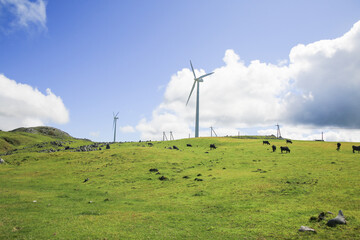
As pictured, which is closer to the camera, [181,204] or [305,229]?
[305,229]

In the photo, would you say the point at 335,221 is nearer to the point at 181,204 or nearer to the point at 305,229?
the point at 305,229

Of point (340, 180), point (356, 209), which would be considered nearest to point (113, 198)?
point (356, 209)

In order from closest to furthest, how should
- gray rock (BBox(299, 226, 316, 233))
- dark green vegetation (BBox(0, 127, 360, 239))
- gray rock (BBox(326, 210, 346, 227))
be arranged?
1. gray rock (BBox(299, 226, 316, 233))
2. gray rock (BBox(326, 210, 346, 227))
3. dark green vegetation (BBox(0, 127, 360, 239))

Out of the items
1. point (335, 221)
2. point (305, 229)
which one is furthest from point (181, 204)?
point (335, 221)

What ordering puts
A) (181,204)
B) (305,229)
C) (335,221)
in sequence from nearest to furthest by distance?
1. (305,229)
2. (335,221)
3. (181,204)

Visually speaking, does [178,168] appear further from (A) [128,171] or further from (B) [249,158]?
(B) [249,158]

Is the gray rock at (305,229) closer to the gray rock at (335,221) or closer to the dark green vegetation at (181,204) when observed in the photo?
the dark green vegetation at (181,204)

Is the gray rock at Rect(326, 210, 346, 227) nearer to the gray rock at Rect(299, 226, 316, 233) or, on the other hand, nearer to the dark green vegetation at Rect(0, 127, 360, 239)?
the dark green vegetation at Rect(0, 127, 360, 239)

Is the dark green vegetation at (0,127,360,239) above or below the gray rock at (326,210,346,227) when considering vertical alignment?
below

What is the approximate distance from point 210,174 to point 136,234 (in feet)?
71.1

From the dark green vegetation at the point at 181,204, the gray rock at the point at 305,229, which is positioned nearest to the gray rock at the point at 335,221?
the dark green vegetation at the point at 181,204

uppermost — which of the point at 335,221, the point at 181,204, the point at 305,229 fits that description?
the point at 335,221

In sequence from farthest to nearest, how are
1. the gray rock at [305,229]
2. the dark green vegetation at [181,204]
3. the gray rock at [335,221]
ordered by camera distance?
1. the dark green vegetation at [181,204]
2. the gray rock at [335,221]
3. the gray rock at [305,229]

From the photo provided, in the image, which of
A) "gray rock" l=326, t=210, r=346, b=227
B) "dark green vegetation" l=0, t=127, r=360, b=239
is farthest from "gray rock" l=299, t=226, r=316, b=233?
"gray rock" l=326, t=210, r=346, b=227
